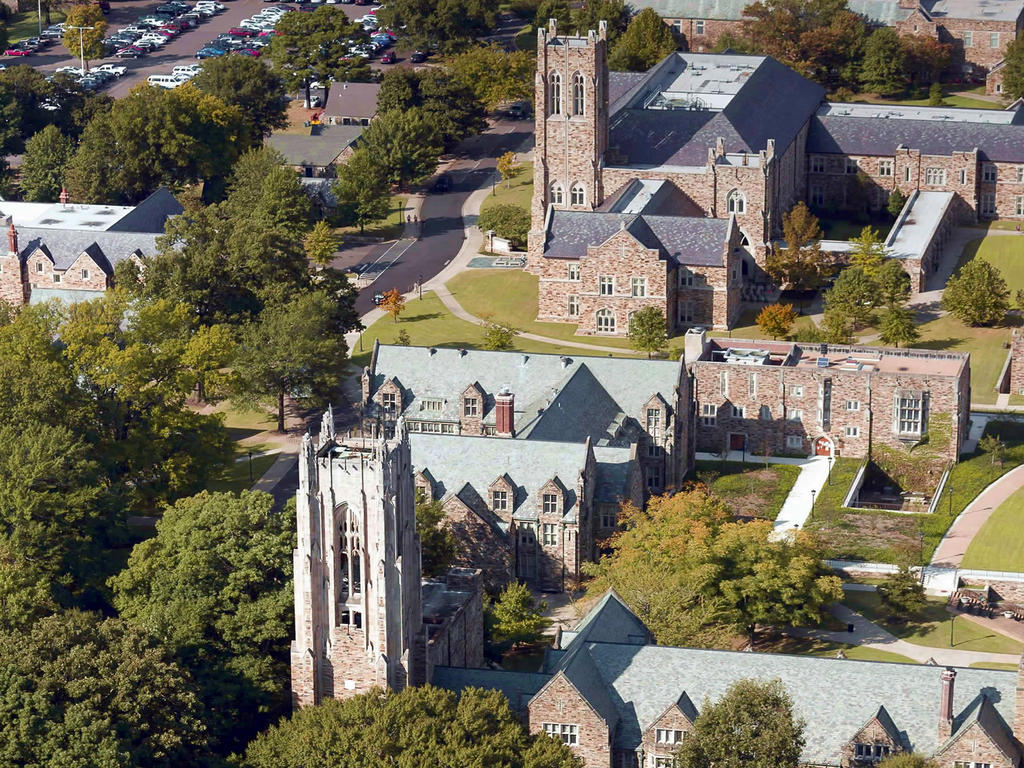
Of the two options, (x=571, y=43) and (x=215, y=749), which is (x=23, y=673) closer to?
(x=215, y=749)

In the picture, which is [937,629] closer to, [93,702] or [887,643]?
[887,643]

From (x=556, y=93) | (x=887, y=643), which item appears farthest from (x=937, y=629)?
(x=556, y=93)

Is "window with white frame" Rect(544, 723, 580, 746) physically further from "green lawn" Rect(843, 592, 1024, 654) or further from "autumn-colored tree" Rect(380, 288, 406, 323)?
"autumn-colored tree" Rect(380, 288, 406, 323)

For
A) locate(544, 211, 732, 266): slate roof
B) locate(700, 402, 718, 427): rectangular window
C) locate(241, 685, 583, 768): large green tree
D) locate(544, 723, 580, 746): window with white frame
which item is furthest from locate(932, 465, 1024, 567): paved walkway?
locate(241, 685, 583, 768): large green tree

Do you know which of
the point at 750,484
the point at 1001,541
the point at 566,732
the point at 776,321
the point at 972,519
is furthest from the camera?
the point at 776,321

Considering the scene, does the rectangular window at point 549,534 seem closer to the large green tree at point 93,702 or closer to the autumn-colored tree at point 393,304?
the large green tree at point 93,702
